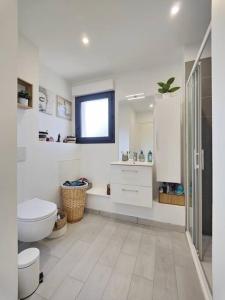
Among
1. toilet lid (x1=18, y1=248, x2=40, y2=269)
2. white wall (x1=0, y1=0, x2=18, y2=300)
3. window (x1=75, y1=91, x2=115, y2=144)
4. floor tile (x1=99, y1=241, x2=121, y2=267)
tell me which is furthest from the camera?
window (x1=75, y1=91, x2=115, y2=144)

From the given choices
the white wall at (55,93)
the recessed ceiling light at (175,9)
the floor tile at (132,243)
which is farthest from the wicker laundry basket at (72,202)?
the recessed ceiling light at (175,9)

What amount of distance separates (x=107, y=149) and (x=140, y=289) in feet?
6.42

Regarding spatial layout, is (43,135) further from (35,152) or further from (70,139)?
(70,139)

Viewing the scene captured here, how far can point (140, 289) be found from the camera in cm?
122

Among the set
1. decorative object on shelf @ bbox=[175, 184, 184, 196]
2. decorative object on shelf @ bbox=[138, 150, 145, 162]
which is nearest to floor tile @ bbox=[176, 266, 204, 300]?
decorative object on shelf @ bbox=[175, 184, 184, 196]

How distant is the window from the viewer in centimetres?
278

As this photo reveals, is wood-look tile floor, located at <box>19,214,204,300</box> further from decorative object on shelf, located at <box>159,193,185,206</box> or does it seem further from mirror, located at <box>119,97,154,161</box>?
mirror, located at <box>119,97,154,161</box>

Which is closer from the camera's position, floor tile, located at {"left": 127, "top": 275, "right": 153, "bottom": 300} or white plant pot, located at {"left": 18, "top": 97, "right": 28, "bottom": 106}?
floor tile, located at {"left": 127, "top": 275, "right": 153, "bottom": 300}

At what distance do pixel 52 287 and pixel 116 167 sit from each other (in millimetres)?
1442

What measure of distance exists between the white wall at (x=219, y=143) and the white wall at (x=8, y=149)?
45.5 inches

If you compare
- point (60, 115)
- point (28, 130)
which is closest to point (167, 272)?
point (28, 130)

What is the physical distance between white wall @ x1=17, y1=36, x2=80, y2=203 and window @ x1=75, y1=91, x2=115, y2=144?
568 mm

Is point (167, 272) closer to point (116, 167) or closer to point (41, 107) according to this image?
point (116, 167)

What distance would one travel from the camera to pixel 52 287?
1.23 metres
